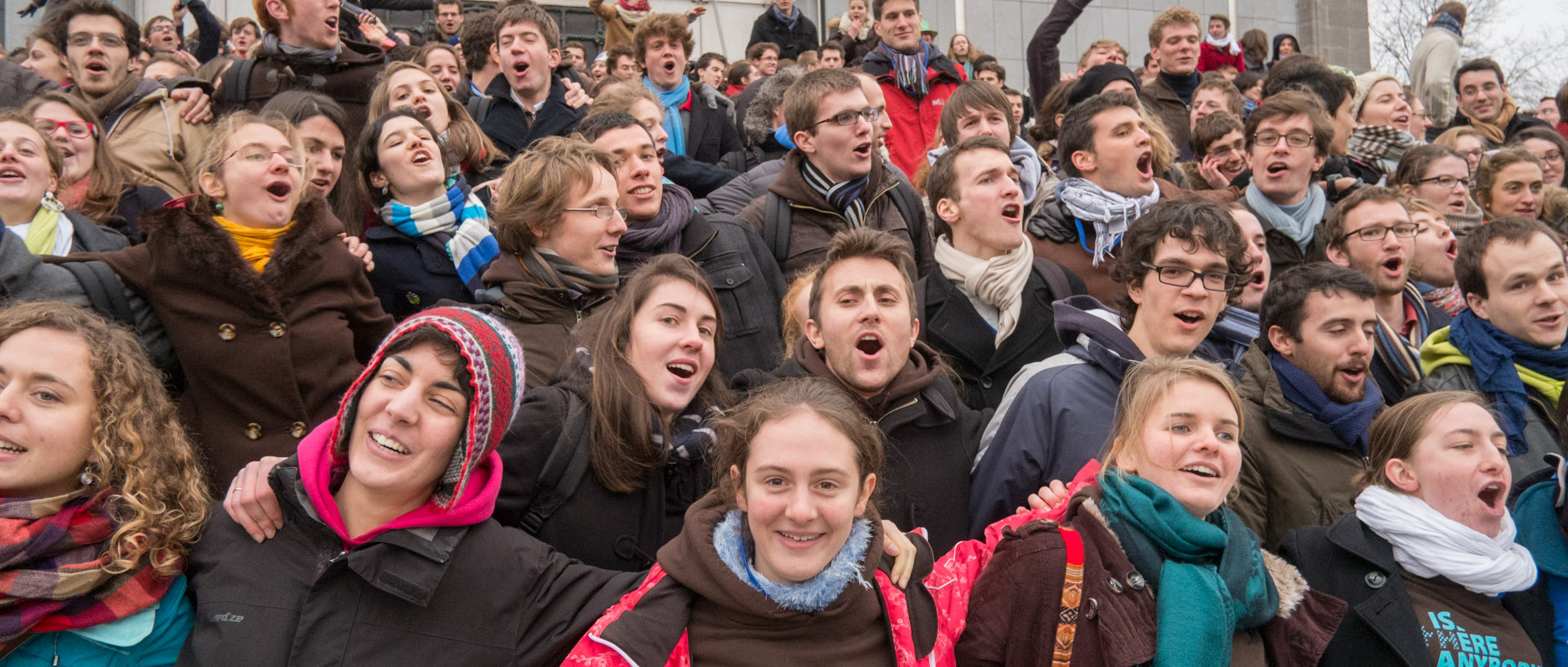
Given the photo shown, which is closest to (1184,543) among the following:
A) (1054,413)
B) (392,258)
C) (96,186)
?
(1054,413)

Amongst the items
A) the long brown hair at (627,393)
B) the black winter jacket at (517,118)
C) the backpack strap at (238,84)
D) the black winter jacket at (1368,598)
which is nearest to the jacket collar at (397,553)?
the long brown hair at (627,393)

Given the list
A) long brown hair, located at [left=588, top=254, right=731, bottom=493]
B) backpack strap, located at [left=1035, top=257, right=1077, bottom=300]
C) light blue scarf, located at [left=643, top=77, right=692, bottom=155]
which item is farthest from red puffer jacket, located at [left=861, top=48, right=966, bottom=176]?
long brown hair, located at [left=588, top=254, right=731, bottom=493]

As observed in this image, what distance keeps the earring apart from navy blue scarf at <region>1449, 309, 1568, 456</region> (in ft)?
18.3

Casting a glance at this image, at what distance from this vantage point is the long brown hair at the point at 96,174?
16.1 ft

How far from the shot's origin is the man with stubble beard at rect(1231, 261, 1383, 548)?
4.13 metres

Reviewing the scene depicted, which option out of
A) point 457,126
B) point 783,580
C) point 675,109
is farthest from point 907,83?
point 783,580

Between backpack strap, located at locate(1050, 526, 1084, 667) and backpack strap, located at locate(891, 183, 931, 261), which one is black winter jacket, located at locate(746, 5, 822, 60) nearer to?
backpack strap, located at locate(891, 183, 931, 261)

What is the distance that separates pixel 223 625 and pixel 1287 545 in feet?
10.2

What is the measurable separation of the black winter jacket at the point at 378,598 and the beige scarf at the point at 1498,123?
1004cm

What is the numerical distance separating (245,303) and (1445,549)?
→ 3790mm

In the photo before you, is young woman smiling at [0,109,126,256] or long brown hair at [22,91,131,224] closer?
young woman smiling at [0,109,126,256]

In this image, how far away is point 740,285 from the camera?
16.2 feet

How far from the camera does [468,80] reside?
8055mm

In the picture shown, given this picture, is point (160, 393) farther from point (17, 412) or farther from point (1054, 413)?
point (1054, 413)
